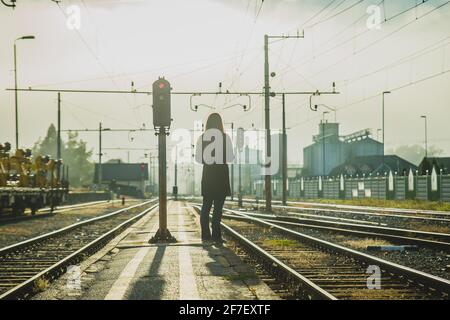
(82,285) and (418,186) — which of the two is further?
(418,186)

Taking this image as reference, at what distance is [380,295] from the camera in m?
7.24

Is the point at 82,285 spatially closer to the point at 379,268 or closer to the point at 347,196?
the point at 379,268

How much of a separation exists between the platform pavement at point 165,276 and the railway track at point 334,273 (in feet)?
1.33

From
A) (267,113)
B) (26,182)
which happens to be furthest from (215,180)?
(267,113)

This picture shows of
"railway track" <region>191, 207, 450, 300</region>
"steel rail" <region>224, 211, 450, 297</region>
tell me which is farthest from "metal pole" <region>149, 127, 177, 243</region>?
"steel rail" <region>224, 211, 450, 297</region>

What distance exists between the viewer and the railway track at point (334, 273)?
7277 mm

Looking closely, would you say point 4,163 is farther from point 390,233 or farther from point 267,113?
point 390,233

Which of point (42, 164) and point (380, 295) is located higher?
point (42, 164)

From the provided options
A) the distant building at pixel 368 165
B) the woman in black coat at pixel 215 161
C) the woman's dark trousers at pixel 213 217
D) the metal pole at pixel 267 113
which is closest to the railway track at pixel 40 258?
the woman's dark trousers at pixel 213 217

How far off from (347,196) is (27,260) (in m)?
50.6
